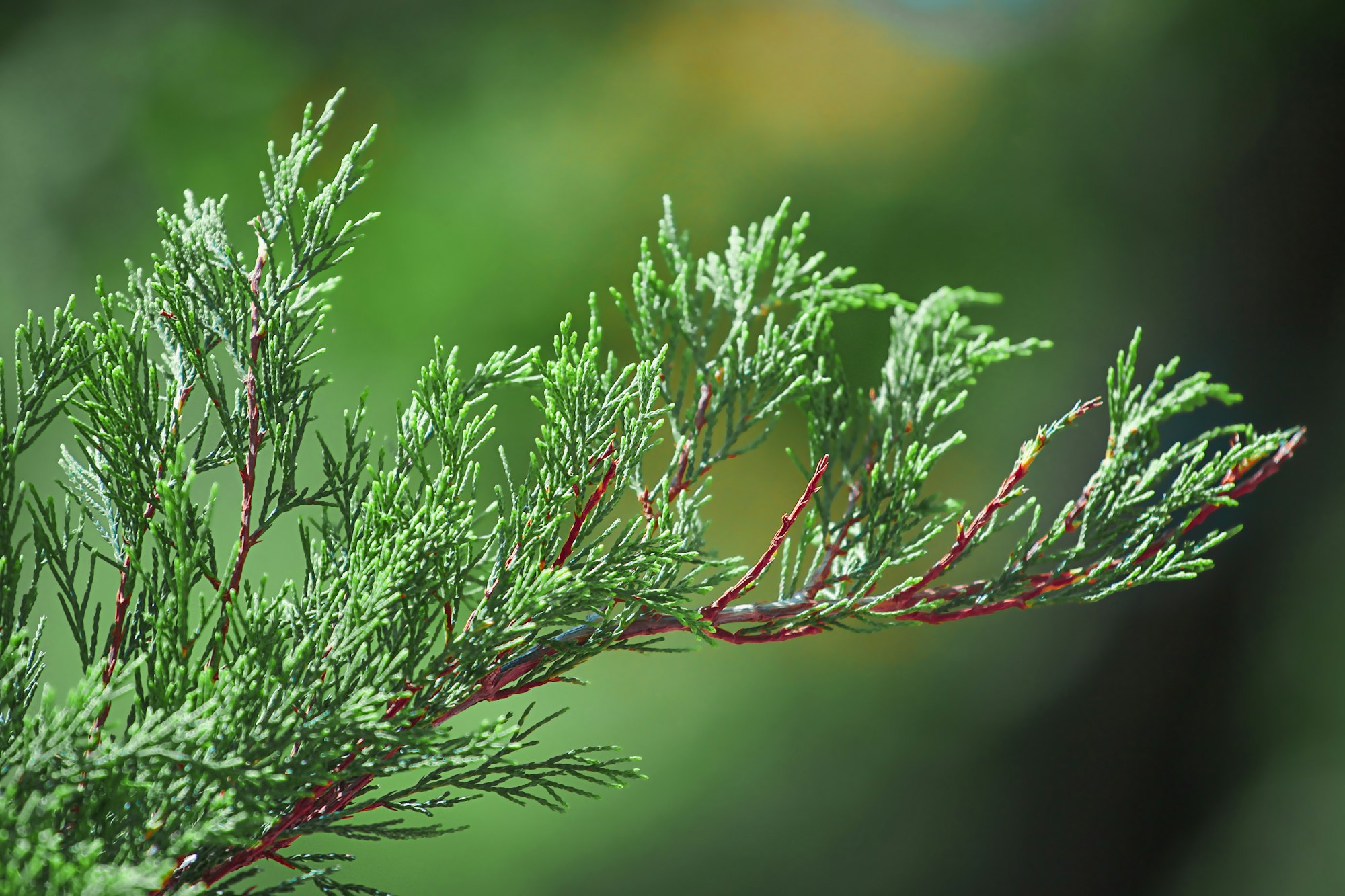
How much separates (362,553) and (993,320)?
7.02ft

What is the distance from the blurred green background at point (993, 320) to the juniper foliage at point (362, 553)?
167cm

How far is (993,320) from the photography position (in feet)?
8.07

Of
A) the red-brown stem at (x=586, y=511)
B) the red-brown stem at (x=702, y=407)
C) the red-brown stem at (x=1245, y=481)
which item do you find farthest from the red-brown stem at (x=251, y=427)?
the red-brown stem at (x=1245, y=481)

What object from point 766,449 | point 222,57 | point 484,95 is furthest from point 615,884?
point 222,57

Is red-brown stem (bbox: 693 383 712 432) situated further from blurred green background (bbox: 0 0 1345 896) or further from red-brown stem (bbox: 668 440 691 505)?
blurred green background (bbox: 0 0 1345 896)

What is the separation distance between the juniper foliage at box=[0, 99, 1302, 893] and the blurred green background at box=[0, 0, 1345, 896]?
5.49ft

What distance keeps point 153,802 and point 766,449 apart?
200cm

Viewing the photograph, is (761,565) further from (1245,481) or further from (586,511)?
(1245,481)

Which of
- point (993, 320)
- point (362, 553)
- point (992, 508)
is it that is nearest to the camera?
point (362, 553)

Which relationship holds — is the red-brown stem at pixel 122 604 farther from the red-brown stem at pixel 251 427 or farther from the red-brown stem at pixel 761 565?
the red-brown stem at pixel 761 565

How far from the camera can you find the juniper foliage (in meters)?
0.51

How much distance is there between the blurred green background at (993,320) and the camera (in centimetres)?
234

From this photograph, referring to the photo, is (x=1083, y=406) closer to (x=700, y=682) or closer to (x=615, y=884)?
(x=700, y=682)

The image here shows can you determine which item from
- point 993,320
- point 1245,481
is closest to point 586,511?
point 1245,481
